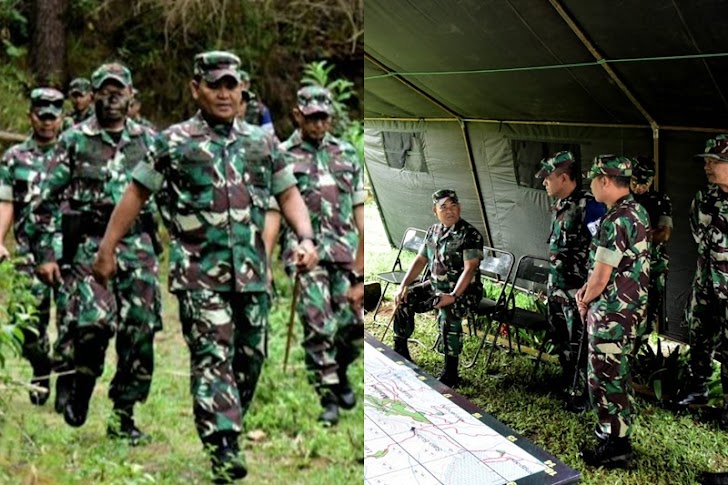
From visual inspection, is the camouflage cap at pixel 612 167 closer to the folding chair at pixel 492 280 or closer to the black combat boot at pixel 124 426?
the folding chair at pixel 492 280

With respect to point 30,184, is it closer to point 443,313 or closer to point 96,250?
point 96,250

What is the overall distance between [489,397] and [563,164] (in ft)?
3.59

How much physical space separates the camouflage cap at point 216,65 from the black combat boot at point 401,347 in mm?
1959

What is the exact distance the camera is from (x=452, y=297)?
272 centimetres

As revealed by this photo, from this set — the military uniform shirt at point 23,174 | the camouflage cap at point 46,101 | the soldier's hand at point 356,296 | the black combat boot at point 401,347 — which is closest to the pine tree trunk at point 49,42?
the camouflage cap at point 46,101

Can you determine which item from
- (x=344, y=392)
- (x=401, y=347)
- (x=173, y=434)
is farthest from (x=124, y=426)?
(x=401, y=347)

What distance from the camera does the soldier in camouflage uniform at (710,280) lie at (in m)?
2.43

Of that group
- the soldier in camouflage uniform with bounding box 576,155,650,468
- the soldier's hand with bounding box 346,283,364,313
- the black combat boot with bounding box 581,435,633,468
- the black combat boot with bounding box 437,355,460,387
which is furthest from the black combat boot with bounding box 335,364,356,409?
the black combat boot with bounding box 437,355,460,387

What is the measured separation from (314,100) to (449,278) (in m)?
1.61

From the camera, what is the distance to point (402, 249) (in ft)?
9.68

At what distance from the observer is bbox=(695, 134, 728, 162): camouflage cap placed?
2.36 metres

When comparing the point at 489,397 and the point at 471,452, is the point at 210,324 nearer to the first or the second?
the point at 471,452

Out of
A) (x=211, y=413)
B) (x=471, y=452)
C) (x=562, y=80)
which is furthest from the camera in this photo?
(x=562, y=80)

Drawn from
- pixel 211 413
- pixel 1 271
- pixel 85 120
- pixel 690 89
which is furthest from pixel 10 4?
pixel 690 89
